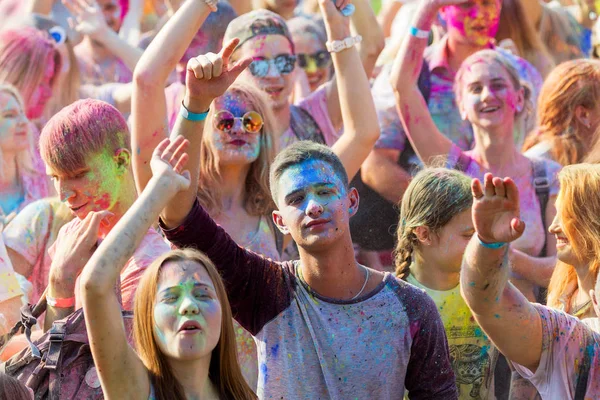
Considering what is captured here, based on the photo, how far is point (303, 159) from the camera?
349 centimetres

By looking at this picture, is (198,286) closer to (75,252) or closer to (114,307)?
(114,307)

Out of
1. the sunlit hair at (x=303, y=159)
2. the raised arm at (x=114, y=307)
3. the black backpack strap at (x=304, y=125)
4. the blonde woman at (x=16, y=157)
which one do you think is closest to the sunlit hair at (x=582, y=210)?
the sunlit hair at (x=303, y=159)

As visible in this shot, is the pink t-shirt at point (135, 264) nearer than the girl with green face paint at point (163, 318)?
No

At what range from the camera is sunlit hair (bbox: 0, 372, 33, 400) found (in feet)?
9.64

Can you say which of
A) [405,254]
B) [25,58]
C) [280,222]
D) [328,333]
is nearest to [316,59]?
[25,58]

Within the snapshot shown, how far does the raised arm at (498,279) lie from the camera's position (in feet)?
9.82

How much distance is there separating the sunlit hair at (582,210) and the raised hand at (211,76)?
1.07 meters

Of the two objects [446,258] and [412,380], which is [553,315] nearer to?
[412,380]

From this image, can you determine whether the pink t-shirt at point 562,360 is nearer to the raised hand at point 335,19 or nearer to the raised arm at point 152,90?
the raised arm at point 152,90

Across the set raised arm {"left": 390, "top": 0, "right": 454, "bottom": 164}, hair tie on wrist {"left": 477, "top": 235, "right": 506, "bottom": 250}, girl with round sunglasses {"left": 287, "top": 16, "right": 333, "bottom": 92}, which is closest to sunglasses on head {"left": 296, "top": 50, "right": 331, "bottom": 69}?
girl with round sunglasses {"left": 287, "top": 16, "right": 333, "bottom": 92}

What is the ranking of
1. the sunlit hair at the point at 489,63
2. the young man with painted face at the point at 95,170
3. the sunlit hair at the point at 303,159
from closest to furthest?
the sunlit hair at the point at 303,159, the young man with painted face at the point at 95,170, the sunlit hair at the point at 489,63

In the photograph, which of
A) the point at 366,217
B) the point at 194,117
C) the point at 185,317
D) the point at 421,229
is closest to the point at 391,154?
the point at 366,217

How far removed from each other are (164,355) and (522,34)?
13.3ft

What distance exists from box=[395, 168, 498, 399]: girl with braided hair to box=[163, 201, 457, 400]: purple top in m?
0.65
